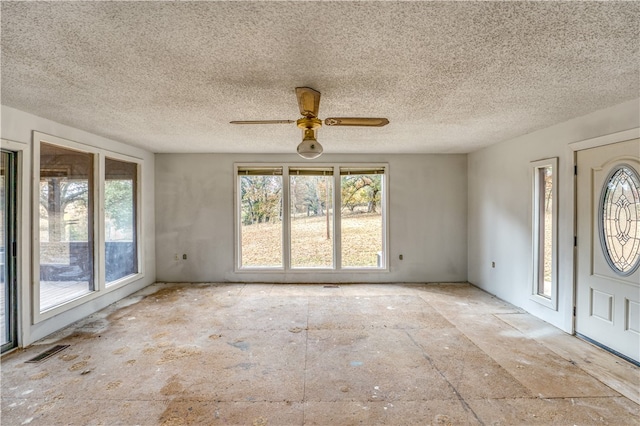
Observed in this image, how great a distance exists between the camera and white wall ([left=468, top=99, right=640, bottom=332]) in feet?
10.8

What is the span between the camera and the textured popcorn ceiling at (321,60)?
152 cm

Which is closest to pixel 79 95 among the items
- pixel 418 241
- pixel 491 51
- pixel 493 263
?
pixel 491 51

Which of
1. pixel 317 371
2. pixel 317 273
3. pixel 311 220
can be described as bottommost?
pixel 317 371

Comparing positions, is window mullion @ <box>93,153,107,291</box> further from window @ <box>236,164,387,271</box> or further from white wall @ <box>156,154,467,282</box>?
window @ <box>236,164,387,271</box>

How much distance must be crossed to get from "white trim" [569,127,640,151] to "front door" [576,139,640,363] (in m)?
0.04

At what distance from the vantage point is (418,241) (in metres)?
5.67

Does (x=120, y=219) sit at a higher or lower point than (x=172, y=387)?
higher

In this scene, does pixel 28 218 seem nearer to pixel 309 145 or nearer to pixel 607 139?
pixel 309 145

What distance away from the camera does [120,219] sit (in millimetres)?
4730

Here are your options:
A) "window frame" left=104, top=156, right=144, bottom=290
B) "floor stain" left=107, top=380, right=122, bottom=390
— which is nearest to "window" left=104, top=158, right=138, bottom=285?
"window frame" left=104, top=156, right=144, bottom=290

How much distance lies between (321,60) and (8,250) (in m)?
3.60

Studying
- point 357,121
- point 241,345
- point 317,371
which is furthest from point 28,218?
point 357,121

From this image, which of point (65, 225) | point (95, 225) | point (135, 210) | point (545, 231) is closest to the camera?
point (65, 225)

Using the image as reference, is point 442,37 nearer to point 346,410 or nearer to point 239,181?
point 346,410
